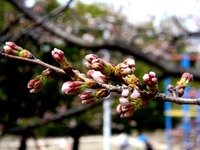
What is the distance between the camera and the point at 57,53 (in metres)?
0.92

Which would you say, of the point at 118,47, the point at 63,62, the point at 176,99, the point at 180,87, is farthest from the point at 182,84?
the point at 118,47

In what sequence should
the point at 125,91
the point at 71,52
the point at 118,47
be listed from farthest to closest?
the point at 71,52, the point at 118,47, the point at 125,91

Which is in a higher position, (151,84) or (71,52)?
(71,52)

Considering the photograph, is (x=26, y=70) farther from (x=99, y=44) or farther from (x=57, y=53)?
(x=57, y=53)

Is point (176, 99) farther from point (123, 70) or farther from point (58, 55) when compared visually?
point (58, 55)

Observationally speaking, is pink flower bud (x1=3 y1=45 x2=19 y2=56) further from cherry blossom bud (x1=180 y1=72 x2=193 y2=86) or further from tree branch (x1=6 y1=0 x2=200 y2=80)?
tree branch (x1=6 y1=0 x2=200 y2=80)

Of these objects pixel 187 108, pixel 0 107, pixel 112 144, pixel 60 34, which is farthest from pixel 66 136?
pixel 60 34

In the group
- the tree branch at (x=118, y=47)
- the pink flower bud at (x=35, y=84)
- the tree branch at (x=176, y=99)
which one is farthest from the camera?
the tree branch at (x=118, y=47)

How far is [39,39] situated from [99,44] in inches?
54.0

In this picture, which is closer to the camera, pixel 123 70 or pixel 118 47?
pixel 123 70

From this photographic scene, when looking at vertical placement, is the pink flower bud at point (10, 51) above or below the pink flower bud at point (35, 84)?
above

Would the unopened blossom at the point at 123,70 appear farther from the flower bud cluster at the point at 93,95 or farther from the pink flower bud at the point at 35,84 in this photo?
the pink flower bud at the point at 35,84

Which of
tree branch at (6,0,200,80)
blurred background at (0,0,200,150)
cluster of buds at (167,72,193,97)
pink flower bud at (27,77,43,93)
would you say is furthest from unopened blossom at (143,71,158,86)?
tree branch at (6,0,200,80)

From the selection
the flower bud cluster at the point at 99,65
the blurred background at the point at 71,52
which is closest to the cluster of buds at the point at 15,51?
the flower bud cluster at the point at 99,65
